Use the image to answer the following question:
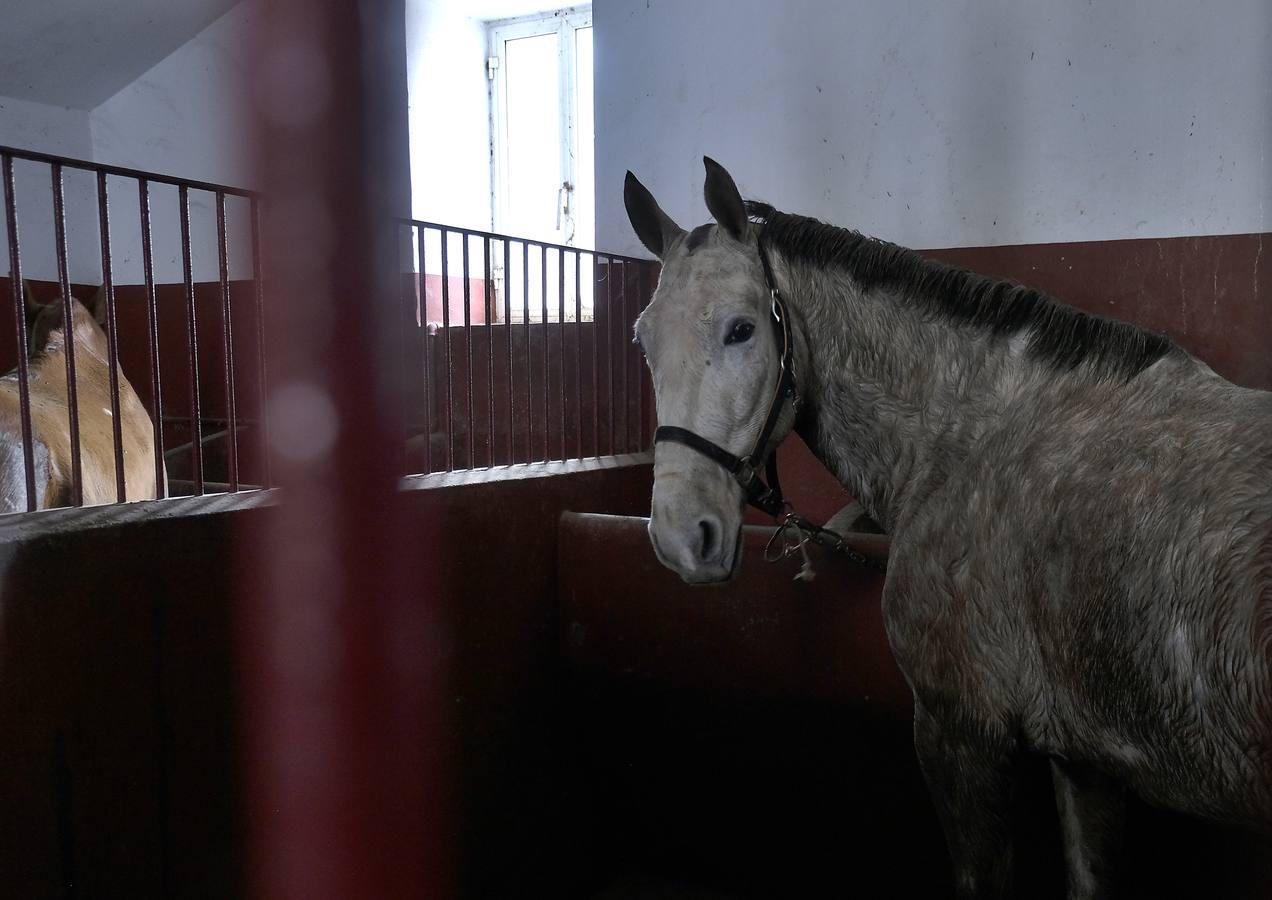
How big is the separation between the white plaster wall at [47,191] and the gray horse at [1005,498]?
4306 millimetres

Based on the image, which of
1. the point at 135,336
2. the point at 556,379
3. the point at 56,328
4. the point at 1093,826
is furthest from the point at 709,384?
the point at 135,336

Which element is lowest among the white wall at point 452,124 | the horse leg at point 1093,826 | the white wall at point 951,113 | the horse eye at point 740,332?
the horse leg at point 1093,826

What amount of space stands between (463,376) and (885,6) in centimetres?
210

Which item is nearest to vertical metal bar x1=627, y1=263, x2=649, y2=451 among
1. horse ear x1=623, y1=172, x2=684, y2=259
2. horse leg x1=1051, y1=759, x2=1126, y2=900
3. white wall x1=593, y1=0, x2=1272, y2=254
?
white wall x1=593, y1=0, x2=1272, y2=254

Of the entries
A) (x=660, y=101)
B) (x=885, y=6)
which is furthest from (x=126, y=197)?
(x=885, y=6)

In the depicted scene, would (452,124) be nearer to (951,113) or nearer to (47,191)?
(47,191)

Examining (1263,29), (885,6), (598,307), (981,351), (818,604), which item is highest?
(885,6)

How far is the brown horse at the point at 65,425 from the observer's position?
1.88 m

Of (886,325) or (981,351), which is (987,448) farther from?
(886,325)

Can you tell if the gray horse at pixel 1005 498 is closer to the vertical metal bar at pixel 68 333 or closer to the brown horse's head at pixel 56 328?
the vertical metal bar at pixel 68 333

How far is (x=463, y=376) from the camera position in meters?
3.48

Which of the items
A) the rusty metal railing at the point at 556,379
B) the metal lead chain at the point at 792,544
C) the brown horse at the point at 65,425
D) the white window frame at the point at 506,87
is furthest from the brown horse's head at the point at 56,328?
the white window frame at the point at 506,87

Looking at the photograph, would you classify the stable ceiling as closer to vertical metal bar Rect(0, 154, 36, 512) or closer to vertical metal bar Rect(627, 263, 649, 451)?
vertical metal bar Rect(627, 263, 649, 451)

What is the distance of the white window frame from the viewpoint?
16.2ft
